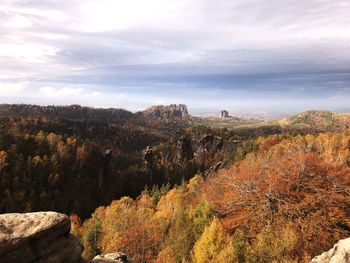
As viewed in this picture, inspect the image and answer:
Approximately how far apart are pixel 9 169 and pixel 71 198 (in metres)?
27.2

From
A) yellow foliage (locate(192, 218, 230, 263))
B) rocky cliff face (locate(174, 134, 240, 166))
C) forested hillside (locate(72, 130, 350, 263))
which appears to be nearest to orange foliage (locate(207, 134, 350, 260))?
forested hillside (locate(72, 130, 350, 263))

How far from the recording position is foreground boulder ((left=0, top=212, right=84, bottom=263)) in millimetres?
8750

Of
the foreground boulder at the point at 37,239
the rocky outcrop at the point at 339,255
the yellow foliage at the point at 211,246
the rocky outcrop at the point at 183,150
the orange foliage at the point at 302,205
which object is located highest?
the foreground boulder at the point at 37,239

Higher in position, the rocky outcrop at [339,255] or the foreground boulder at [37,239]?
the foreground boulder at [37,239]

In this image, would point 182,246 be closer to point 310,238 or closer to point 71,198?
point 310,238

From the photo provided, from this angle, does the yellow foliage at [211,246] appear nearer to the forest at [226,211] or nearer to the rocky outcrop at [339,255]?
the forest at [226,211]

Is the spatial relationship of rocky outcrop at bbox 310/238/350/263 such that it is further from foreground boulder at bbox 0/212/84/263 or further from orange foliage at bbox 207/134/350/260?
foreground boulder at bbox 0/212/84/263

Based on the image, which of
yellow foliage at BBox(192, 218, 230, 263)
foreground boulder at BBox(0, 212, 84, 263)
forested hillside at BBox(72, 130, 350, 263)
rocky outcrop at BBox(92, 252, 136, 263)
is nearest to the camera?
foreground boulder at BBox(0, 212, 84, 263)

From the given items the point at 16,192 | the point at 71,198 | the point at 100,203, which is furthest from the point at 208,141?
the point at 16,192

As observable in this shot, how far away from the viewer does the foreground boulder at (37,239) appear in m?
8.75

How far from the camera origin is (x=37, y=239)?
9.70m

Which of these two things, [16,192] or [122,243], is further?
[16,192]

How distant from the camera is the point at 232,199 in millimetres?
28609

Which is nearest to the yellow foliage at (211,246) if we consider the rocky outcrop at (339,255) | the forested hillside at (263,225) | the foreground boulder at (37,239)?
the forested hillside at (263,225)
